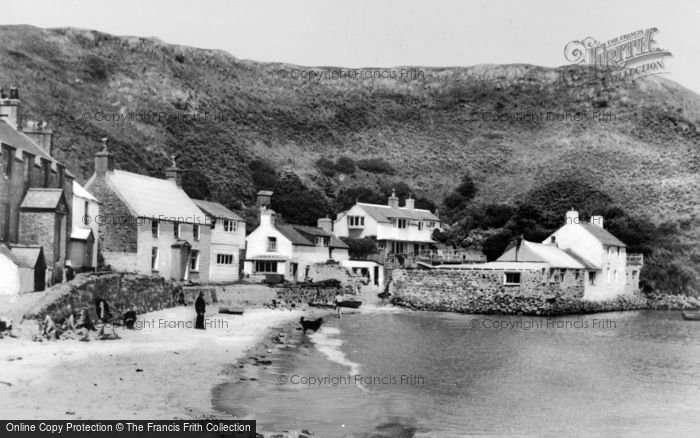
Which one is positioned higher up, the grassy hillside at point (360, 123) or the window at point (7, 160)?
the grassy hillside at point (360, 123)

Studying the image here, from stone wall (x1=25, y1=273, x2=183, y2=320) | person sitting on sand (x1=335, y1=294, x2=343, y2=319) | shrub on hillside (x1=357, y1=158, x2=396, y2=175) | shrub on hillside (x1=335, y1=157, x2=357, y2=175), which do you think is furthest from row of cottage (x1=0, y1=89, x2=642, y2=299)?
shrub on hillside (x1=357, y1=158, x2=396, y2=175)

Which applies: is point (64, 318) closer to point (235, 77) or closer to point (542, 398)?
point (542, 398)

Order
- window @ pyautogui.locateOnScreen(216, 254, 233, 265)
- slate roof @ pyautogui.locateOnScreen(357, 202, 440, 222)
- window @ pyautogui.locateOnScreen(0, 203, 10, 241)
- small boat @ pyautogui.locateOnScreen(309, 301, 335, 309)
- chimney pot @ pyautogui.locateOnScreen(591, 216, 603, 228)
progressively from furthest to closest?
slate roof @ pyautogui.locateOnScreen(357, 202, 440, 222)
chimney pot @ pyautogui.locateOnScreen(591, 216, 603, 228)
window @ pyautogui.locateOnScreen(216, 254, 233, 265)
small boat @ pyautogui.locateOnScreen(309, 301, 335, 309)
window @ pyautogui.locateOnScreen(0, 203, 10, 241)

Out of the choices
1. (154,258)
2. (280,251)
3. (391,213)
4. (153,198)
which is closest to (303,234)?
A: (280,251)

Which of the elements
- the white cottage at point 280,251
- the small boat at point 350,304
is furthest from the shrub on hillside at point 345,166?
the small boat at point 350,304

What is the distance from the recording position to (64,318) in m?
27.0

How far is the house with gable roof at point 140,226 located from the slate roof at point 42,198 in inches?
367

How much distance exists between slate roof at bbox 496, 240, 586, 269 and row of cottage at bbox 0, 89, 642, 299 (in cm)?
11

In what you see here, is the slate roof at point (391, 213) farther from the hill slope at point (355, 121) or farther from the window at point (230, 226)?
the window at point (230, 226)

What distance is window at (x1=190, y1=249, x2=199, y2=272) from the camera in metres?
51.5

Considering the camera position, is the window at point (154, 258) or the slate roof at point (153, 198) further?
the slate roof at point (153, 198)

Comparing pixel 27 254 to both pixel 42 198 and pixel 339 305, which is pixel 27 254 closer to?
pixel 42 198

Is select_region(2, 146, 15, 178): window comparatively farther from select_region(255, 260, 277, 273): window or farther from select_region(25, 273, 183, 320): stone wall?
select_region(255, 260, 277, 273): window

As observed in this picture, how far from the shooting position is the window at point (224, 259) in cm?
5695
